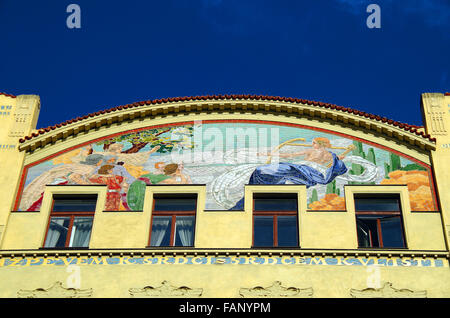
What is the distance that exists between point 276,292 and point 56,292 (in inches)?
208

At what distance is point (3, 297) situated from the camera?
16656 millimetres

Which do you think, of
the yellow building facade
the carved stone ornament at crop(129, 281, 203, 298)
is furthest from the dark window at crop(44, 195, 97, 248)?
the carved stone ornament at crop(129, 281, 203, 298)

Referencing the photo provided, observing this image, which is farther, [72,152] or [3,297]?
[72,152]

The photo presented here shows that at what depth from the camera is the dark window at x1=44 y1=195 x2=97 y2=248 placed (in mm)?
18000

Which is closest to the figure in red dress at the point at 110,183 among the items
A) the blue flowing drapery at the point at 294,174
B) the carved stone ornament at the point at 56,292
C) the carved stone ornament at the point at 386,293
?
the carved stone ornament at the point at 56,292

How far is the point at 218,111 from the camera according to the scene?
67.6 feet

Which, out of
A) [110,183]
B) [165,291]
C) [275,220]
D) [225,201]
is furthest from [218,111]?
[165,291]

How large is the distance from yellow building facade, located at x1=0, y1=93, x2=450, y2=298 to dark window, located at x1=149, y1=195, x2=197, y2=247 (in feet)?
0.13

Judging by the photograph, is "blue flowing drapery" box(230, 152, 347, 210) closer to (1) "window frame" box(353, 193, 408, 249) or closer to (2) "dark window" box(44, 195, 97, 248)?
(1) "window frame" box(353, 193, 408, 249)

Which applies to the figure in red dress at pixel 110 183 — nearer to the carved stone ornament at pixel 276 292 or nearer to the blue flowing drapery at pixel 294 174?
the blue flowing drapery at pixel 294 174

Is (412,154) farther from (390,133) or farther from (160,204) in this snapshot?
(160,204)

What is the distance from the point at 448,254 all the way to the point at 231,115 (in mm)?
7329
